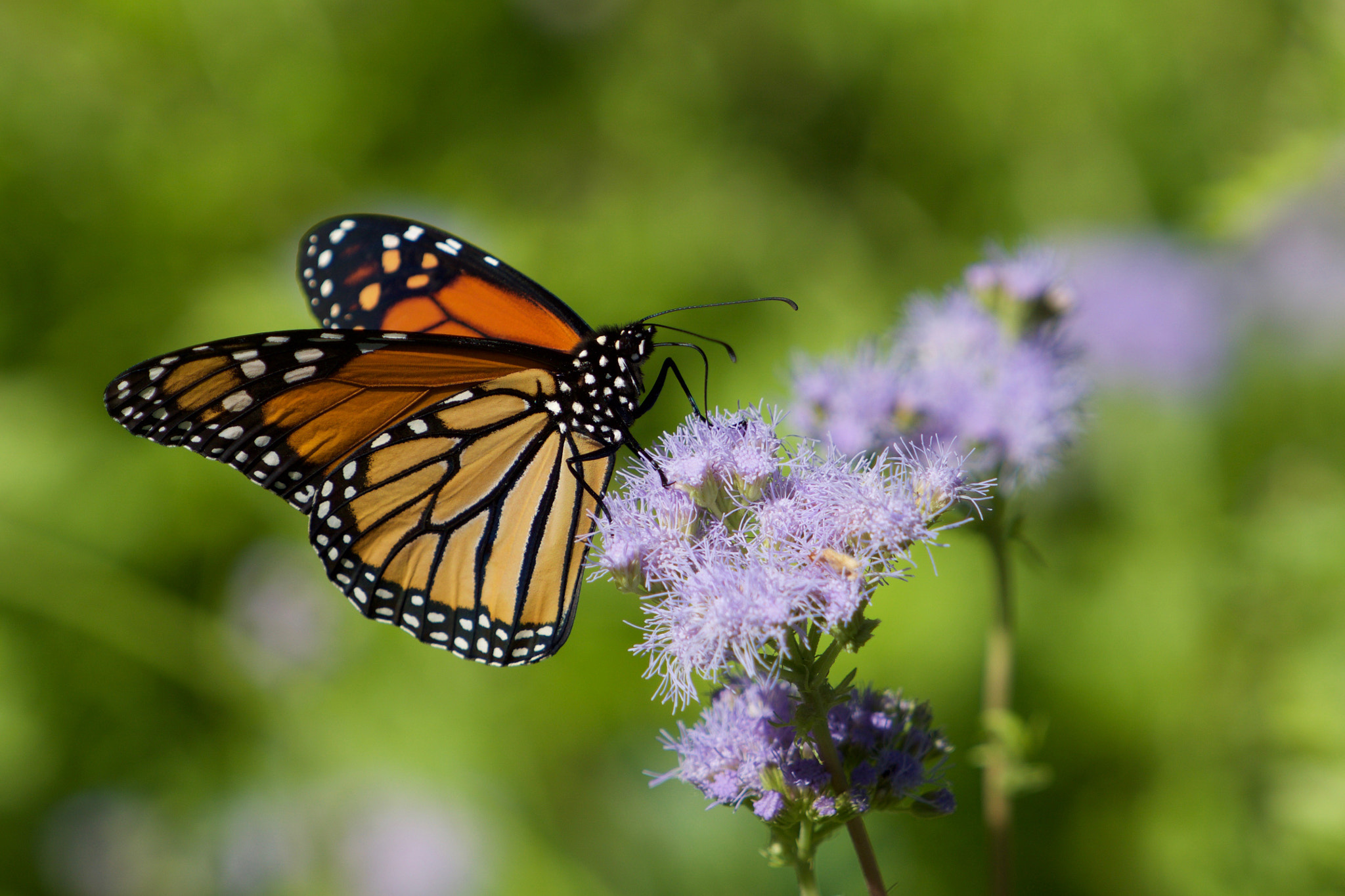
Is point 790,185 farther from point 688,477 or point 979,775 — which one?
point 688,477

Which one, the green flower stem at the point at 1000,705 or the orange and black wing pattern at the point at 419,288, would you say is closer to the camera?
the green flower stem at the point at 1000,705

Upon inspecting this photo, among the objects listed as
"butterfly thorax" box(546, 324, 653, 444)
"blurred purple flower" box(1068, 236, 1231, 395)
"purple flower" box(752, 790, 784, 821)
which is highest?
"blurred purple flower" box(1068, 236, 1231, 395)

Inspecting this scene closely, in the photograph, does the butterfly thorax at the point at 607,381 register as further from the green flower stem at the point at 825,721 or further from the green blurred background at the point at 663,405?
the green flower stem at the point at 825,721

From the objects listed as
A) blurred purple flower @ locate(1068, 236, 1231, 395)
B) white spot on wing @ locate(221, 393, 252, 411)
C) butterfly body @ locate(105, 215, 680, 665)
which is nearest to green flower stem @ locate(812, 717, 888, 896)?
butterfly body @ locate(105, 215, 680, 665)

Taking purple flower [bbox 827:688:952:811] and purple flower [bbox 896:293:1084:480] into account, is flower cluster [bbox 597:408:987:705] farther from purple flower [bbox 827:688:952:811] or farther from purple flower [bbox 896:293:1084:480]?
purple flower [bbox 896:293:1084:480]

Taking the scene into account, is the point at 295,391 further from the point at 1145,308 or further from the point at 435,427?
the point at 1145,308

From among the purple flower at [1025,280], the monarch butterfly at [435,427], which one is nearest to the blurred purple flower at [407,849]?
the monarch butterfly at [435,427]
